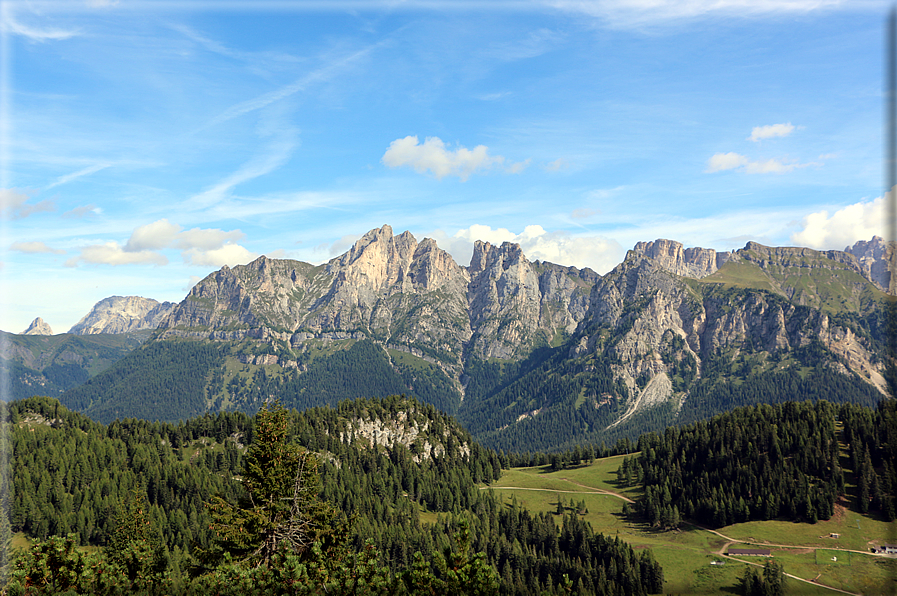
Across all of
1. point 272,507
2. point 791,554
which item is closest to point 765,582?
point 791,554

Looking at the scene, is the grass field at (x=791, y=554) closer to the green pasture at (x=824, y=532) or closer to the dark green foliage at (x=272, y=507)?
the green pasture at (x=824, y=532)

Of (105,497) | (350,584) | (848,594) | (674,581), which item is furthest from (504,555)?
(350,584)

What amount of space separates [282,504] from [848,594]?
519 feet

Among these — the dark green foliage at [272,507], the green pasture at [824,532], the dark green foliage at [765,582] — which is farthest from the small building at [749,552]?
the dark green foliage at [272,507]

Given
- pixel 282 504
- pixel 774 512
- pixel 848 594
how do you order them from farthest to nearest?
pixel 774 512 < pixel 848 594 < pixel 282 504

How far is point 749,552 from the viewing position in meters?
170

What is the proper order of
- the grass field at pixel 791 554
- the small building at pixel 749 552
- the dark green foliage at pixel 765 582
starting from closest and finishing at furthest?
the dark green foliage at pixel 765 582 < the grass field at pixel 791 554 < the small building at pixel 749 552

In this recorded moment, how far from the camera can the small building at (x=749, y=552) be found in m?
167

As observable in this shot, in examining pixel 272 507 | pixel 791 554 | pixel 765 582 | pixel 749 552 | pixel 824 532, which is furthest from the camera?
pixel 824 532

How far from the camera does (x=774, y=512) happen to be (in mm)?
199875

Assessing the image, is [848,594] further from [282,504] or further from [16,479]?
[16,479]

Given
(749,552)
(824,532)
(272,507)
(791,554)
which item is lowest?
(749,552)

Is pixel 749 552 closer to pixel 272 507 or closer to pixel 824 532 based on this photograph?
pixel 824 532

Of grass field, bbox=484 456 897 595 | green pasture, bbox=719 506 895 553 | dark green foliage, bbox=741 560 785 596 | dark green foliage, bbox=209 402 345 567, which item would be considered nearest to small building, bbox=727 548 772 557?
grass field, bbox=484 456 897 595
